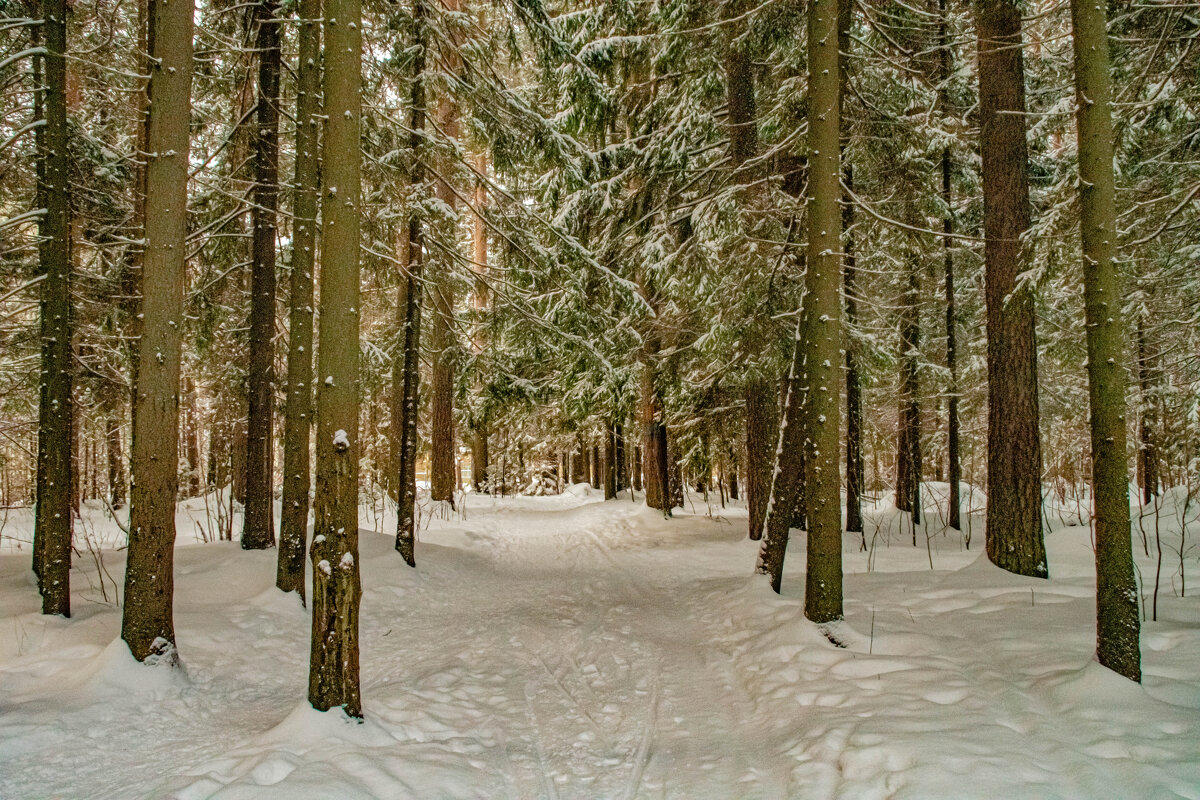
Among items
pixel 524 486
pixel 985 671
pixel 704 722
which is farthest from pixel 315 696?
pixel 524 486

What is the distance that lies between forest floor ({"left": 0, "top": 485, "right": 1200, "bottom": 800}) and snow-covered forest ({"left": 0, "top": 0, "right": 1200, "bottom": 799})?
4 centimetres

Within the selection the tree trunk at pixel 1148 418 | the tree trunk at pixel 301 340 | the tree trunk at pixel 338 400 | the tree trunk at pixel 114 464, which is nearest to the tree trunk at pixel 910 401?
the tree trunk at pixel 1148 418

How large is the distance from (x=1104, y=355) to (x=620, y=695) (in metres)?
4.26

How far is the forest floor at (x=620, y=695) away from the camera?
3369 millimetres

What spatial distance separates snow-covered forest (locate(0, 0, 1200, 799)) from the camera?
397 centimetres

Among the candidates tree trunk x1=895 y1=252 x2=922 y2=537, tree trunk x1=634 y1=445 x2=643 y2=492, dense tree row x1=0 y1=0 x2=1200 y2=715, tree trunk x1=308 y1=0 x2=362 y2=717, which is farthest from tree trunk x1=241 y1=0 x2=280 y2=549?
tree trunk x1=634 y1=445 x2=643 y2=492

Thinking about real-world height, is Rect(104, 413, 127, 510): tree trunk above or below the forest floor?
above

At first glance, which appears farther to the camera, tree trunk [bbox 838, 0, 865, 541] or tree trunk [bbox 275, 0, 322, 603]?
tree trunk [bbox 838, 0, 865, 541]

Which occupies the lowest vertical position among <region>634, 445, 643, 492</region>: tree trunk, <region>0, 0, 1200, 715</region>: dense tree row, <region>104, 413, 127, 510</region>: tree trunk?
<region>634, 445, 643, 492</region>: tree trunk

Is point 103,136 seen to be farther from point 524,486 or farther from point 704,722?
point 524,486

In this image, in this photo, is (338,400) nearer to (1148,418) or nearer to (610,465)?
(610,465)

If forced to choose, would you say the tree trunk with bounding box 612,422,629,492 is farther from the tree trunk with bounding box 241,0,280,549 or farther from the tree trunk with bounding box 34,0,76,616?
the tree trunk with bounding box 34,0,76,616

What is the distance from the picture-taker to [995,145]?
25.6 ft

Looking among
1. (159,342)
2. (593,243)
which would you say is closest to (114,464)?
(593,243)
